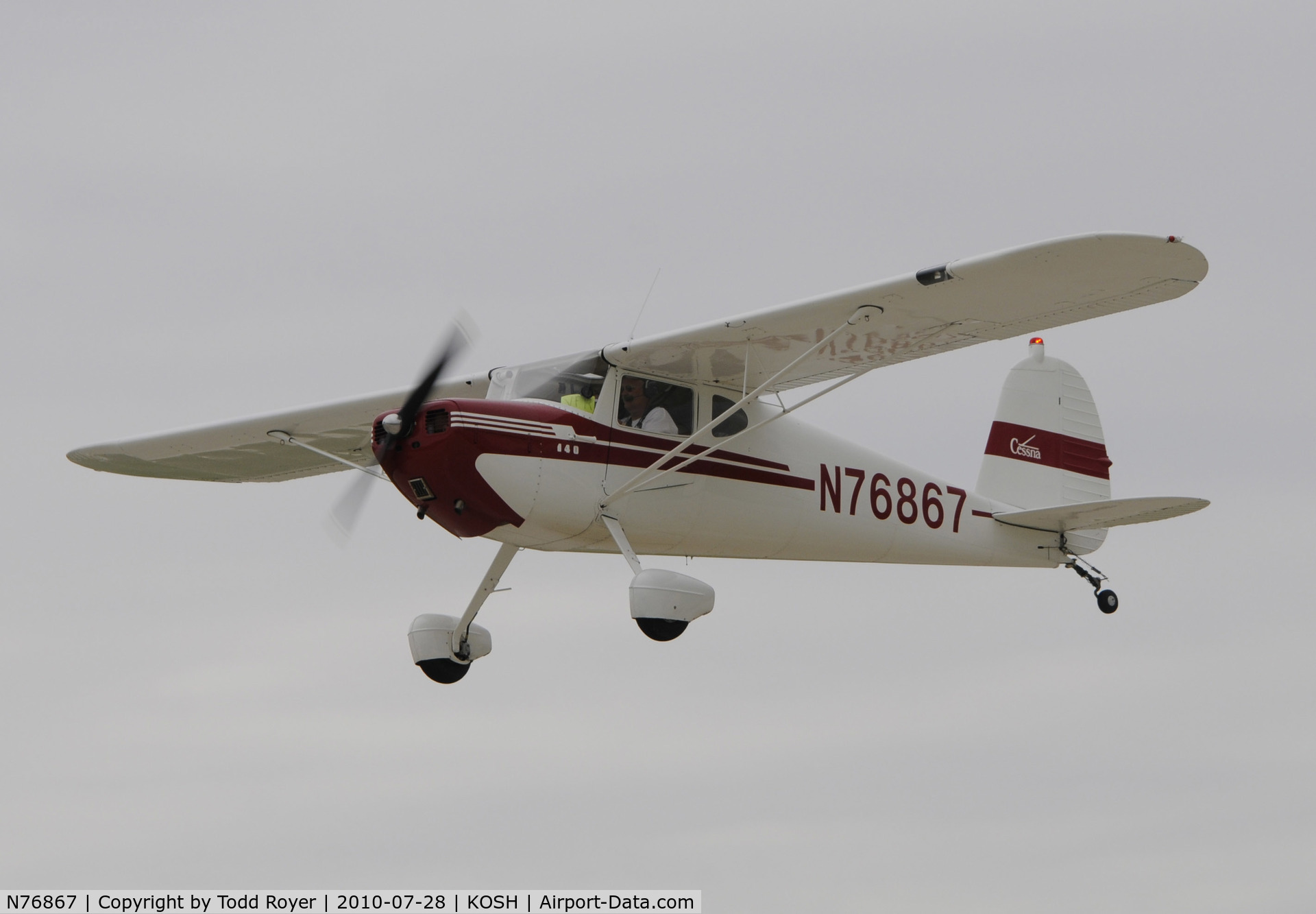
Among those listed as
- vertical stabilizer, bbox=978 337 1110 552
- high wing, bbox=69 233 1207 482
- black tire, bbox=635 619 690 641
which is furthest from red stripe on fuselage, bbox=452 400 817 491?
vertical stabilizer, bbox=978 337 1110 552

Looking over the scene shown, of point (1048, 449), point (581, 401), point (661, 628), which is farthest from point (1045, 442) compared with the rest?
point (661, 628)

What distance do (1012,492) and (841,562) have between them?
248 centimetres

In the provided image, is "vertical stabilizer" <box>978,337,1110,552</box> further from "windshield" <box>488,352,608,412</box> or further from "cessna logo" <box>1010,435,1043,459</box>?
"windshield" <box>488,352,608,412</box>

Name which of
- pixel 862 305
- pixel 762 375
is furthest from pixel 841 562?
pixel 862 305

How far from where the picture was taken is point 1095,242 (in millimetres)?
11664

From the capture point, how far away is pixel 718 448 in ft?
45.0

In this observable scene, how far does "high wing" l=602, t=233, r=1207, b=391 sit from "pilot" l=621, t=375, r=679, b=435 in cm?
15

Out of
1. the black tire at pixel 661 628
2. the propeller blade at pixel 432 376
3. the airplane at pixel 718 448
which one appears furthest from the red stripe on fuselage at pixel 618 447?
the black tire at pixel 661 628

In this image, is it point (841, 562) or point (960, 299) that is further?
point (841, 562)

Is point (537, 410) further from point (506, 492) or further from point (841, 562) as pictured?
point (841, 562)

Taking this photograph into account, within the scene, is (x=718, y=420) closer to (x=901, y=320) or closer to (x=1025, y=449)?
(x=901, y=320)

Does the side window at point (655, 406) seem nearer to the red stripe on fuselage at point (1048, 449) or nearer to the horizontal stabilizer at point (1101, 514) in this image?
the horizontal stabilizer at point (1101, 514)

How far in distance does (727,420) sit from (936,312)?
2.08m

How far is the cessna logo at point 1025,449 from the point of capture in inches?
668
